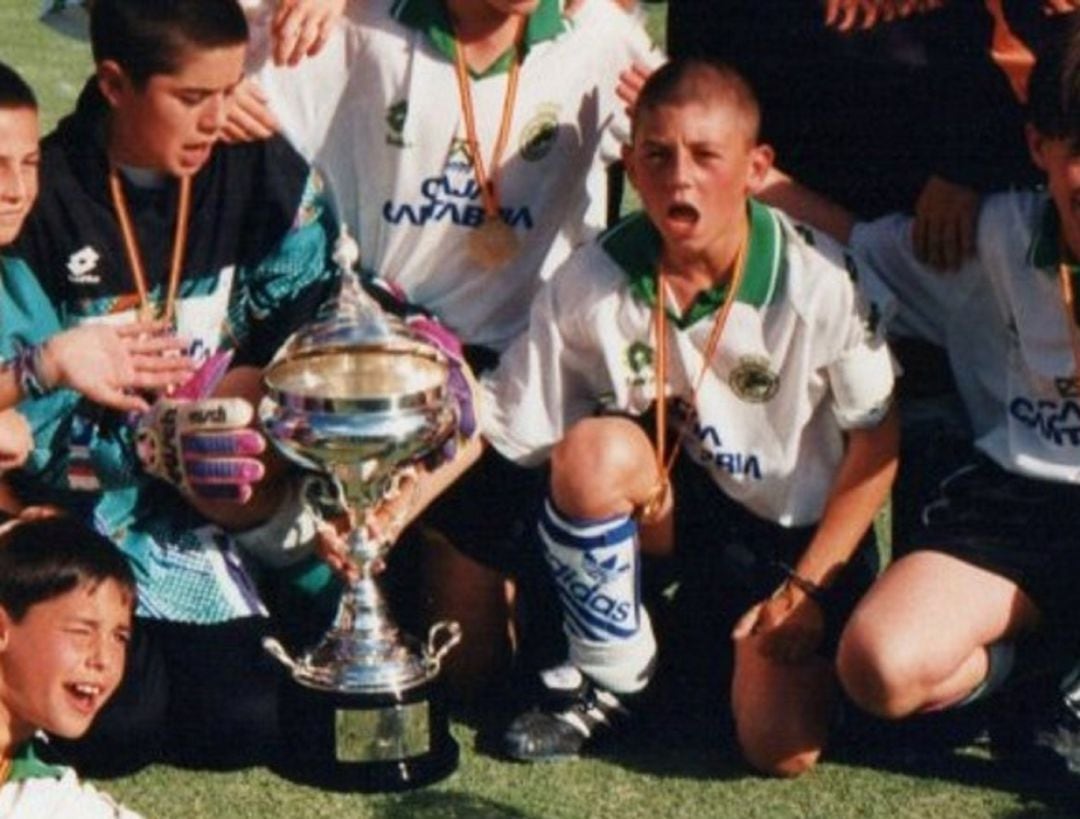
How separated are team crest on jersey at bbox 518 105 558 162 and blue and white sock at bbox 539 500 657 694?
56 centimetres

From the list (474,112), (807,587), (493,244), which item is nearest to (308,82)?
(474,112)

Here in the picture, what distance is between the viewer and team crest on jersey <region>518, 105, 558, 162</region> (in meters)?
3.95

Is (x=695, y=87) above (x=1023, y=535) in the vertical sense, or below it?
above

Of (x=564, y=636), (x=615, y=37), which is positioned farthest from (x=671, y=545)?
(x=615, y=37)

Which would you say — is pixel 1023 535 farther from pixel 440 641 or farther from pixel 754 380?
pixel 440 641

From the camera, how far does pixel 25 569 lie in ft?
10.8

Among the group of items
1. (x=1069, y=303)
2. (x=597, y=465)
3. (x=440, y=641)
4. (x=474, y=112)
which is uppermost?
(x=474, y=112)

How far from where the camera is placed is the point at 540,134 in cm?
396

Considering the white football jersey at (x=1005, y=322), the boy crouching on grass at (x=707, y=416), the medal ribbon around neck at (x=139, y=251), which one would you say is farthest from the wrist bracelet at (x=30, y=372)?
the white football jersey at (x=1005, y=322)

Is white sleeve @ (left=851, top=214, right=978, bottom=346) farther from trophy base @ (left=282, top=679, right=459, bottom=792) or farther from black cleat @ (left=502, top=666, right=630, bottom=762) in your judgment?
trophy base @ (left=282, top=679, right=459, bottom=792)

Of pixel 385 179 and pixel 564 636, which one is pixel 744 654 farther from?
pixel 385 179

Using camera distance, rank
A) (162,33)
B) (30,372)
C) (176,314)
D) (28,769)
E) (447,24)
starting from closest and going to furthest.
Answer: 1. (28,769)
2. (30,372)
3. (162,33)
4. (176,314)
5. (447,24)

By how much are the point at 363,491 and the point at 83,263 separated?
0.52 m

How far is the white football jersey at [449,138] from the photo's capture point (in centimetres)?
395
